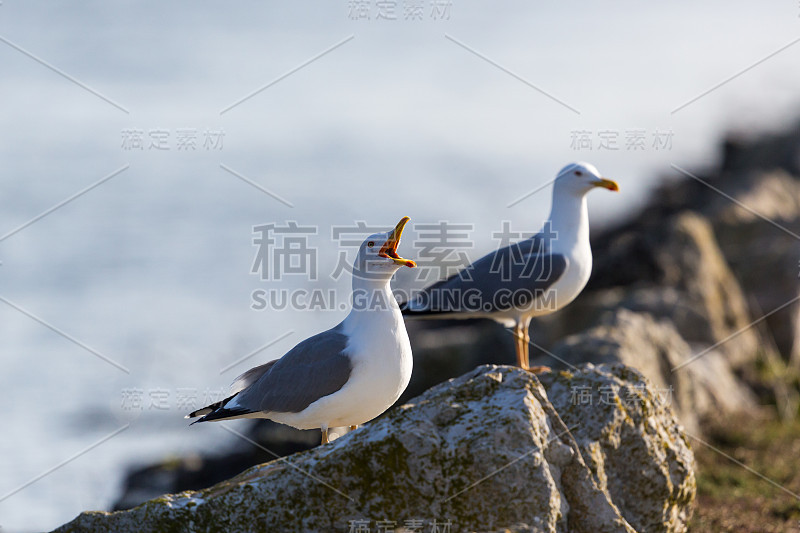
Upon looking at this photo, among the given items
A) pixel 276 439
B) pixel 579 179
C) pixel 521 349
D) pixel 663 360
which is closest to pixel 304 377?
pixel 521 349

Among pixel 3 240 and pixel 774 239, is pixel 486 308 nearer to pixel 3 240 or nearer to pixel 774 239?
pixel 774 239

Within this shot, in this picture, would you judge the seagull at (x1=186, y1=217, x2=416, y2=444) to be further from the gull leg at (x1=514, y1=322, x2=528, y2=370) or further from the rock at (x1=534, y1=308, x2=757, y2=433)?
the rock at (x1=534, y1=308, x2=757, y2=433)

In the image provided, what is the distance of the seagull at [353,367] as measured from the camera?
570cm

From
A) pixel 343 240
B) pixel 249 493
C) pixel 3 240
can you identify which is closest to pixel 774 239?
pixel 343 240

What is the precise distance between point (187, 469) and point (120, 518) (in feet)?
21.4

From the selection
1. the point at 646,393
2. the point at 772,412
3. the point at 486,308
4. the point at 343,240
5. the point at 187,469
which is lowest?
the point at 187,469

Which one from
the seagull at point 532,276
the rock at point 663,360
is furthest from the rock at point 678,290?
the seagull at point 532,276

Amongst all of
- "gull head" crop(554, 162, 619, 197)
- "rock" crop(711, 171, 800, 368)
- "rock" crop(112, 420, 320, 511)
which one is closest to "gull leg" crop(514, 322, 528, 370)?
"gull head" crop(554, 162, 619, 197)

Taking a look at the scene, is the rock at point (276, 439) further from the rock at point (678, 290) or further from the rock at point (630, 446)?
the rock at point (630, 446)

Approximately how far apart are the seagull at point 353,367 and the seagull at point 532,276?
110 inches

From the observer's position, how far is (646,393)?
620cm

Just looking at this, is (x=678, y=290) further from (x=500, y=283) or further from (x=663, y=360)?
(x=500, y=283)

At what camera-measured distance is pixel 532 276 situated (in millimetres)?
8492

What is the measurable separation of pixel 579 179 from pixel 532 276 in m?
1.06
